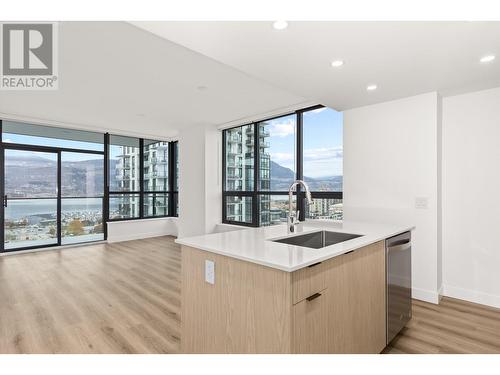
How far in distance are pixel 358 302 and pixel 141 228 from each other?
6.21 meters

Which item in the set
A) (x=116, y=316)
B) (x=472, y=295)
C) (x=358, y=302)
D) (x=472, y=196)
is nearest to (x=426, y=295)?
(x=472, y=295)

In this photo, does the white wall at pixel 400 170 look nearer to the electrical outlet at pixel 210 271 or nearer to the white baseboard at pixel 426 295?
the white baseboard at pixel 426 295

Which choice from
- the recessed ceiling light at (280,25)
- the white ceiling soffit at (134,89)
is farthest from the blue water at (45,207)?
the recessed ceiling light at (280,25)

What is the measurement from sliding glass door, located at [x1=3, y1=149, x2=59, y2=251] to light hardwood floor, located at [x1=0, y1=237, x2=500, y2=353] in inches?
48.4

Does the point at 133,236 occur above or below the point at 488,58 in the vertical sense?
below

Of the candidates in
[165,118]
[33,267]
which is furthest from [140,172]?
[33,267]

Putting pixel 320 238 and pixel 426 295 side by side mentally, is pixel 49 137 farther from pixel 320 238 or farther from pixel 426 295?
pixel 426 295

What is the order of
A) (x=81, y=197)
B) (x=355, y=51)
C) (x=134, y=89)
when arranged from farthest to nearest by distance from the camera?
1. (x=81, y=197)
2. (x=134, y=89)
3. (x=355, y=51)

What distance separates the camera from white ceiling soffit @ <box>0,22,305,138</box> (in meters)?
2.55

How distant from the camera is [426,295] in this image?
A: 3084 millimetres

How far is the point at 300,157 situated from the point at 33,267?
459 cm

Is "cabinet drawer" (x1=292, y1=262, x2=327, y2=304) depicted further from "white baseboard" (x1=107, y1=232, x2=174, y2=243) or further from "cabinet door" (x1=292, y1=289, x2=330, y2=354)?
"white baseboard" (x1=107, y1=232, x2=174, y2=243)

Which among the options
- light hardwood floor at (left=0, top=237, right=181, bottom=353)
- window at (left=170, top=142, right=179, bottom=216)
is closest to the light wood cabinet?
light hardwood floor at (left=0, top=237, right=181, bottom=353)

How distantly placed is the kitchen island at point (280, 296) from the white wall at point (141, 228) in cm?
536
